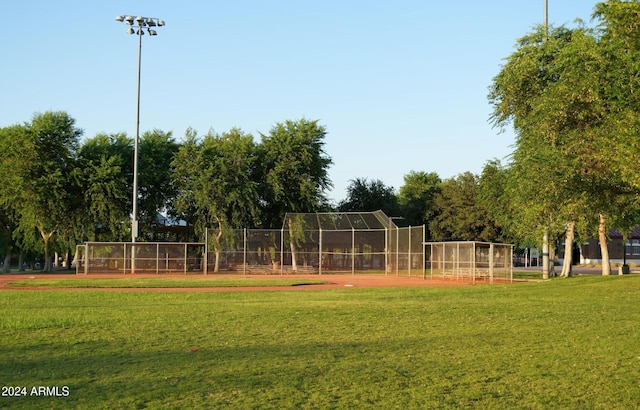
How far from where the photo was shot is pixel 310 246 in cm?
5212

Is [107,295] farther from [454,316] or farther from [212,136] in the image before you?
[212,136]

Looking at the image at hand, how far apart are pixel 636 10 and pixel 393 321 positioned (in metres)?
16.1

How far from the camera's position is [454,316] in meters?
18.2

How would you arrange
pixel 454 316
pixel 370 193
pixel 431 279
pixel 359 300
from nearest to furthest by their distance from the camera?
pixel 454 316 < pixel 359 300 < pixel 431 279 < pixel 370 193

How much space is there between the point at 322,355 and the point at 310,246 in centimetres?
4052

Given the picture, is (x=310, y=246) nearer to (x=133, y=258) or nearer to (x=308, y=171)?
(x=308, y=171)

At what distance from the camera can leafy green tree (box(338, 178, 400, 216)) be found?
7762cm

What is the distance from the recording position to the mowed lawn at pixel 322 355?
28.1 feet

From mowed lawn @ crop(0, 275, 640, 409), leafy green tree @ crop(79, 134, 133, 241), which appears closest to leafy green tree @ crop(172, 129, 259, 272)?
leafy green tree @ crop(79, 134, 133, 241)

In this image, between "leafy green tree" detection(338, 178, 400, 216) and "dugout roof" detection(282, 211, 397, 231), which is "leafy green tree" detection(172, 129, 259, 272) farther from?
"leafy green tree" detection(338, 178, 400, 216)

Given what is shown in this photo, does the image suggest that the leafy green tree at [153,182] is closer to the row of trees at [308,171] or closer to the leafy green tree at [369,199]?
the row of trees at [308,171]

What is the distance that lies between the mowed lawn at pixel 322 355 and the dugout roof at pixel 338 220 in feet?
89.5

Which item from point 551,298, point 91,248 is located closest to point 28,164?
point 91,248

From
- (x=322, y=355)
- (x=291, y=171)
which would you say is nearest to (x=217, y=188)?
(x=291, y=171)
